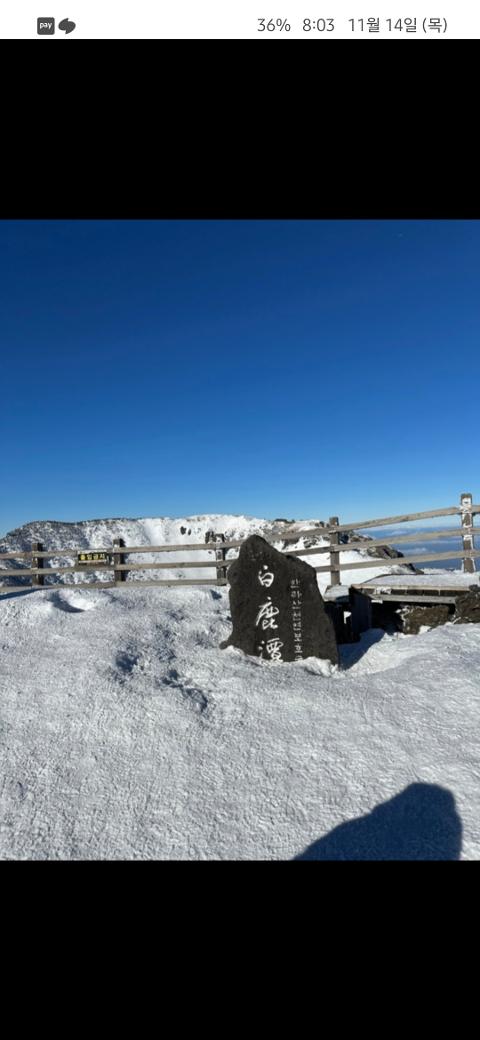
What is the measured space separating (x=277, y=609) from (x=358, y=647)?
1.73 meters

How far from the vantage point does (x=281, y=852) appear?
2.87 m

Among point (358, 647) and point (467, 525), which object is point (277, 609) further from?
point (467, 525)

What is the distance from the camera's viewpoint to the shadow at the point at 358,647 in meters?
6.22

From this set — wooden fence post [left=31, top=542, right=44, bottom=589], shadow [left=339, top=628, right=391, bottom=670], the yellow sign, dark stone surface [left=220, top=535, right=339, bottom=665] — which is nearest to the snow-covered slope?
wooden fence post [left=31, top=542, right=44, bottom=589]

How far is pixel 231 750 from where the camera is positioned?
12.9 ft

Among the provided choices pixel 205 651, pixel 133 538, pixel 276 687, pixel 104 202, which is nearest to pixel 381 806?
pixel 276 687

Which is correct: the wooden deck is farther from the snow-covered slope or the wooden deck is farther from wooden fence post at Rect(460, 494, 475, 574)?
the snow-covered slope

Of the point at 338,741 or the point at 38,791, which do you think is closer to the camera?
the point at 38,791
